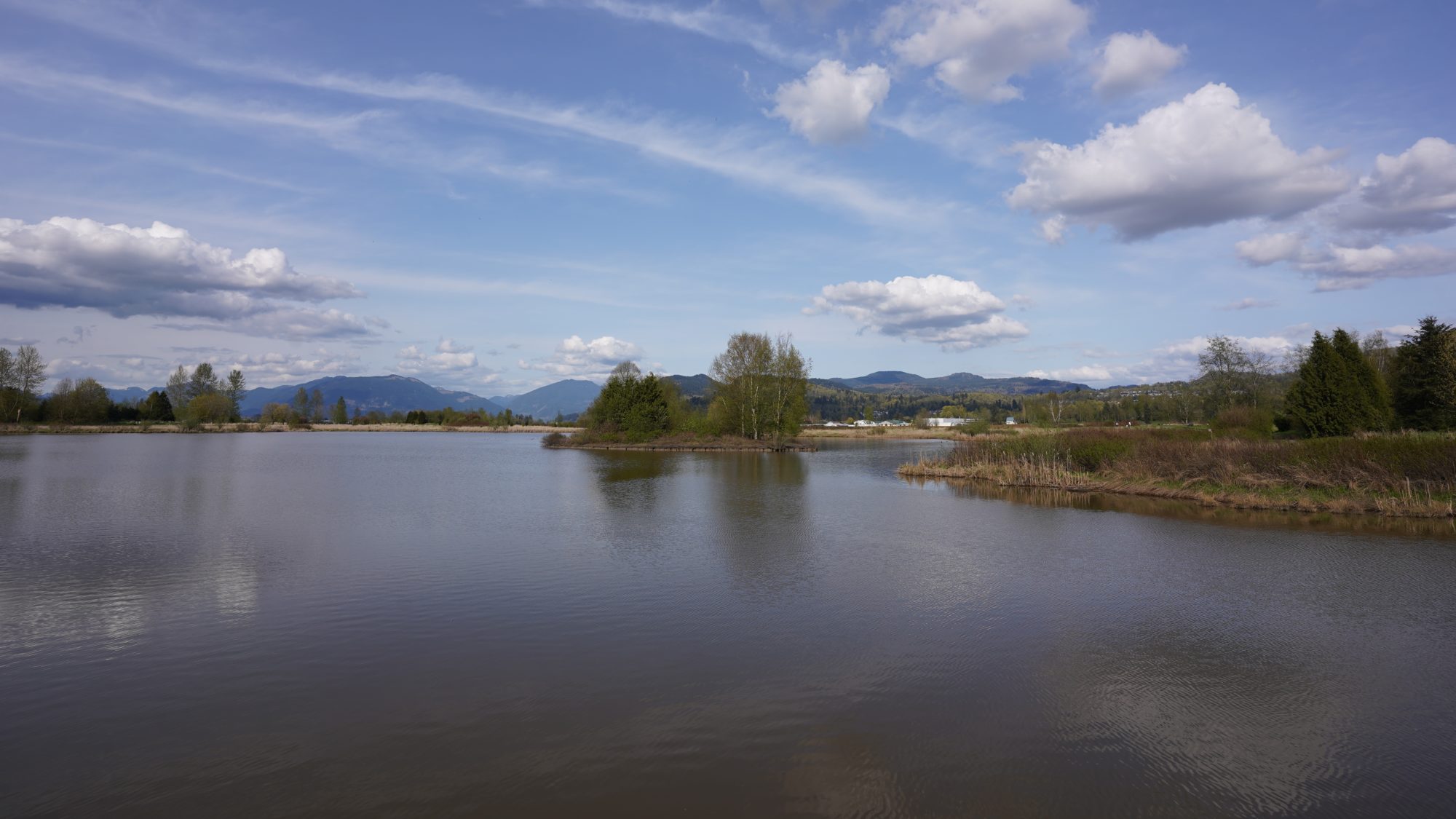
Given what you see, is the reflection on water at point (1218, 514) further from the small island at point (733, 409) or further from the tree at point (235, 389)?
the tree at point (235, 389)

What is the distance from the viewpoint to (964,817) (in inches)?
215

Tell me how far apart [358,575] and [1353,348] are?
41.5 meters

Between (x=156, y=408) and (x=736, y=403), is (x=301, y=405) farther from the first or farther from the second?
(x=736, y=403)

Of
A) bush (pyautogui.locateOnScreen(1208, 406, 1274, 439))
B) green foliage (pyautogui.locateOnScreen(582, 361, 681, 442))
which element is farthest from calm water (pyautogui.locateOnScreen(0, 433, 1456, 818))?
green foliage (pyautogui.locateOnScreen(582, 361, 681, 442))

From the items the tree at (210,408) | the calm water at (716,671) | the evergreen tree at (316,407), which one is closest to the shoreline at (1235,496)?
the calm water at (716,671)

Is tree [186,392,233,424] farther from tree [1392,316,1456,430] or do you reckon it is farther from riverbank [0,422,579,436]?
tree [1392,316,1456,430]

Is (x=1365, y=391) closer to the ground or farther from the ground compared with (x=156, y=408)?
closer to the ground

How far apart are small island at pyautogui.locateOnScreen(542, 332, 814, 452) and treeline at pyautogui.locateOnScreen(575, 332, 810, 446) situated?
7cm

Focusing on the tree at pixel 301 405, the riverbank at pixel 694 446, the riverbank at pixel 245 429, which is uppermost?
the tree at pixel 301 405

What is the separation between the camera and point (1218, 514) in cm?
2227

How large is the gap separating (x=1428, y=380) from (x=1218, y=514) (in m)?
18.3

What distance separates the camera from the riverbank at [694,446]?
203 ft

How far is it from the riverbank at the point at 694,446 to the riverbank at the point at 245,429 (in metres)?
22.6

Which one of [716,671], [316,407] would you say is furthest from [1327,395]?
[316,407]
